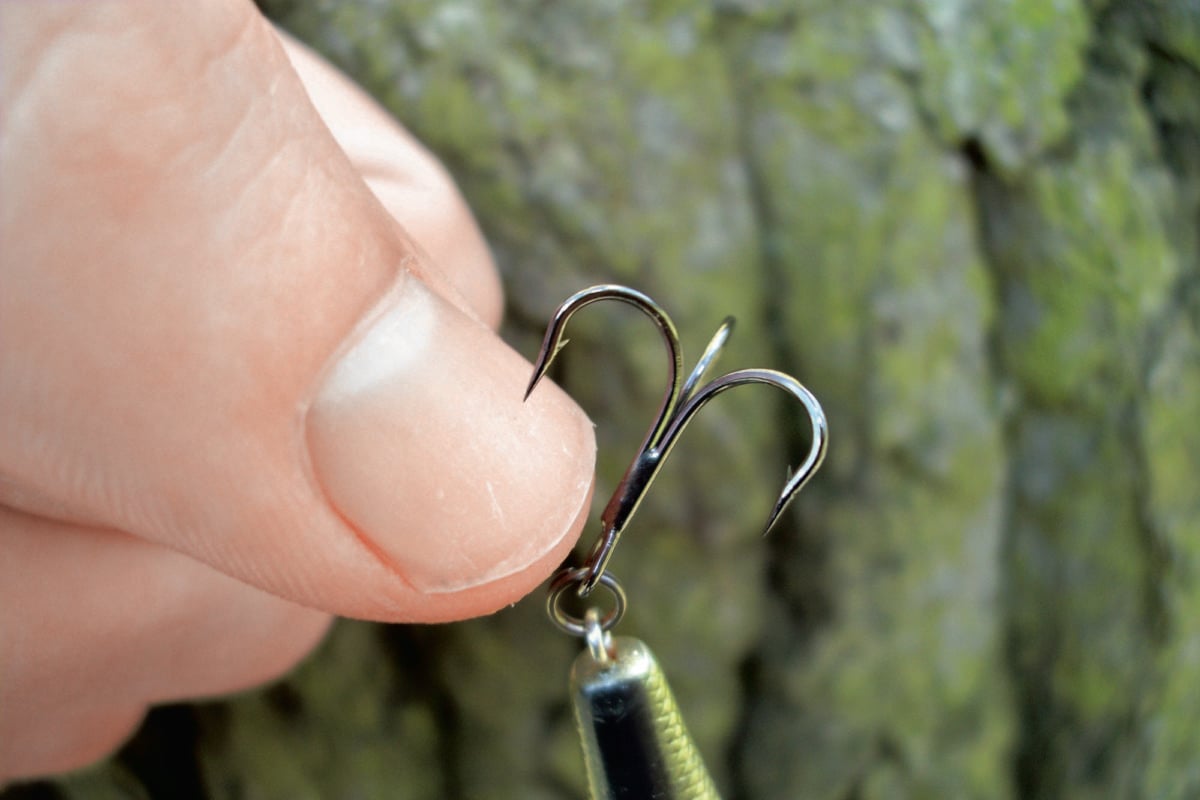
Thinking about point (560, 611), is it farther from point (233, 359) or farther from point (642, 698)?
point (233, 359)

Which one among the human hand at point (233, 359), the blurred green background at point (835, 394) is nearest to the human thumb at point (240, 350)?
the human hand at point (233, 359)

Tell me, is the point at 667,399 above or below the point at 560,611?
above

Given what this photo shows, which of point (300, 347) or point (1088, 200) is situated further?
point (1088, 200)

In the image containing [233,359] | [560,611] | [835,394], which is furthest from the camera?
[835,394]

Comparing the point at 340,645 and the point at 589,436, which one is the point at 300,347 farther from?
the point at 340,645

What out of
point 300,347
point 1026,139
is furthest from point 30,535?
point 1026,139

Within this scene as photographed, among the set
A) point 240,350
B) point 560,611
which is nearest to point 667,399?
point 560,611

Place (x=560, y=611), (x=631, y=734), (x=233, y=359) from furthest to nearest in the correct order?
(x=560, y=611), (x=631, y=734), (x=233, y=359)
